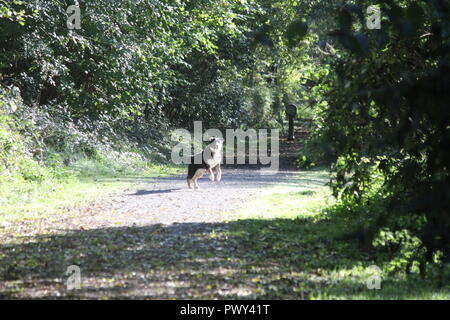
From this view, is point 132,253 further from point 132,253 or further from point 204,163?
point 204,163

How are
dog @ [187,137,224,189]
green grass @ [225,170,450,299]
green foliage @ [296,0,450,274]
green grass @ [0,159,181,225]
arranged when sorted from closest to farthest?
green foliage @ [296,0,450,274], green grass @ [225,170,450,299], green grass @ [0,159,181,225], dog @ [187,137,224,189]

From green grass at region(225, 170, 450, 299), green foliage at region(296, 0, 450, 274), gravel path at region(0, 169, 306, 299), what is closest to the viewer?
green foliage at region(296, 0, 450, 274)

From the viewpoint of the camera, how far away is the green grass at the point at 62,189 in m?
12.9

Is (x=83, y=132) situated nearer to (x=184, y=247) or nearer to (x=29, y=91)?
(x=29, y=91)

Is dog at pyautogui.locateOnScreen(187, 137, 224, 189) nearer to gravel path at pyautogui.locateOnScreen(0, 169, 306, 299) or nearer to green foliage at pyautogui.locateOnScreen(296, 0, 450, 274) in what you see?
gravel path at pyautogui.locateOnScreen(0, 169, 306, 299)

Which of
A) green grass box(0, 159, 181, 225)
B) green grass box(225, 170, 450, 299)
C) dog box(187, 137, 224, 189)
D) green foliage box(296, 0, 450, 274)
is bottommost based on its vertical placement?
green grass box(225, 170, 450, 299)

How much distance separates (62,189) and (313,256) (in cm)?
897

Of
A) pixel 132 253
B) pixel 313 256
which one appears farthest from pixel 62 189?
pixel 313 256

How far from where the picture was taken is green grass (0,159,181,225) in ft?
42.4

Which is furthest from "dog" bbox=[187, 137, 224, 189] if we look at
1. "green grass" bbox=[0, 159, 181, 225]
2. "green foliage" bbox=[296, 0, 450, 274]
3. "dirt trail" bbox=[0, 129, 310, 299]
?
"green foliage" bbox=[296, 0, 450, 274]

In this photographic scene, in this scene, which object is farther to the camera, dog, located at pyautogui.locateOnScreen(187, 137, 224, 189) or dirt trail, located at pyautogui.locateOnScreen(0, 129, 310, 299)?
dog, located at pyautogui.locateOnScreen(187, 137, 224, 189)

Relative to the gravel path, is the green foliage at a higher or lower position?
higher

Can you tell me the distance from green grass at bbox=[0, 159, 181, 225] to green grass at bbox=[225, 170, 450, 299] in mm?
4294

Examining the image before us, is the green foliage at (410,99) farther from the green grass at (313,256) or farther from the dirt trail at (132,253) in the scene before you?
the dirt trail at (132,253)
